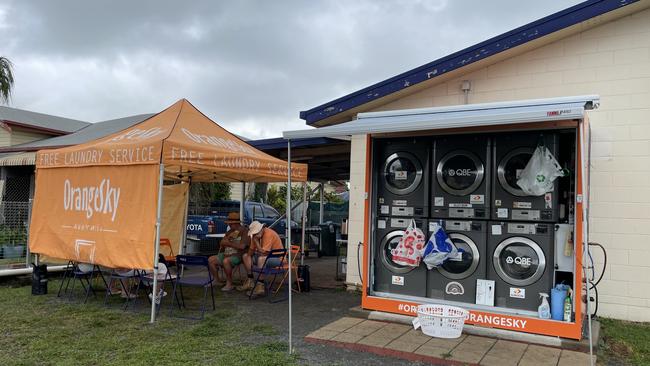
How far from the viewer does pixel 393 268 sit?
5801mm

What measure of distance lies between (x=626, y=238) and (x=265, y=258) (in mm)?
4738

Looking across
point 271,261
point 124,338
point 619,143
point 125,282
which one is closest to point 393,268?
point 271,261

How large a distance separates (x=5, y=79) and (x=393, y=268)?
10902 mm

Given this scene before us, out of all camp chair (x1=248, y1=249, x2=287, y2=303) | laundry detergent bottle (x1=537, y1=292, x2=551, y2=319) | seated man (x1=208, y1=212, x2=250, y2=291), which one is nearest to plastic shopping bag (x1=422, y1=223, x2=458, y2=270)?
laundry detergent bottle (x1=537, y1=292, x2=551, y2=319)

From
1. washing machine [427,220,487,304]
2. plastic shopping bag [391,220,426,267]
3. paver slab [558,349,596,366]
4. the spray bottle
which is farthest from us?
plastic shopping bag [391,220,426,267]

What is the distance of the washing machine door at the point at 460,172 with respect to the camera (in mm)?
5410

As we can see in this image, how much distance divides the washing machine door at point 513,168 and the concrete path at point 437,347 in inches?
62.3

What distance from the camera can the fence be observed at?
806 centimetres

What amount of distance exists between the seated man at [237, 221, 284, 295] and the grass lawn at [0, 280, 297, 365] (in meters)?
0.87

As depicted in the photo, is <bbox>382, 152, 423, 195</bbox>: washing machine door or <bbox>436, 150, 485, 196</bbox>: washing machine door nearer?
<bbox>436, 150, 485, 196</bbox>: washing machine door

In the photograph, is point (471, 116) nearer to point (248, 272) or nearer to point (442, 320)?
point (442, 320)

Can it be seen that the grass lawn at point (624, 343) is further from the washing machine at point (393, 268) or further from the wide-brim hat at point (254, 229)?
the wide-brim hat at point (254, 229)

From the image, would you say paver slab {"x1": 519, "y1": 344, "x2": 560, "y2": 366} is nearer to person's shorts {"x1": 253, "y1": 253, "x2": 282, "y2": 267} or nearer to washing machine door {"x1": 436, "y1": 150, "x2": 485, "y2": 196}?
washing machine door {"x1": 436, "y1": 150, "x2": 485, "y2": 196}

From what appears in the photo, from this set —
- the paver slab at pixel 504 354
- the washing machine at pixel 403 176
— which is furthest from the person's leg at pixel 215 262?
the paver slab at pixel 504 354
